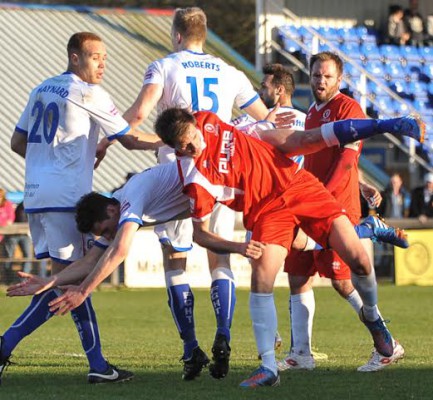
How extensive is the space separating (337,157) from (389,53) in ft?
66.6

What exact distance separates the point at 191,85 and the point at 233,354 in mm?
2797

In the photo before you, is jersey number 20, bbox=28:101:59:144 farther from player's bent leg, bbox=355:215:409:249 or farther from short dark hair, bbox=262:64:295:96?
short dark hair, bbox=262:64:295:96

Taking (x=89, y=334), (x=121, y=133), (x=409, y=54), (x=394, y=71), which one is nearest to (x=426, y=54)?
(x=409, y=54)

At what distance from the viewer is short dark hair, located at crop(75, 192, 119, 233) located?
798 centimetres

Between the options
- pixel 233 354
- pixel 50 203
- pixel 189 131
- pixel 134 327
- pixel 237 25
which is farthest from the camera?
pixel 237 25

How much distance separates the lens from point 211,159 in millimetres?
7730

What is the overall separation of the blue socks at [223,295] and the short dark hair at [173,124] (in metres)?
1.33

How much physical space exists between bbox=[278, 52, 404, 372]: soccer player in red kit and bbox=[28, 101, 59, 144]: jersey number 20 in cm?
212

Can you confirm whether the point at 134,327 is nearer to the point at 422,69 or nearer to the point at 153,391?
the point at 153,391

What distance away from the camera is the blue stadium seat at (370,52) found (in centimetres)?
2884

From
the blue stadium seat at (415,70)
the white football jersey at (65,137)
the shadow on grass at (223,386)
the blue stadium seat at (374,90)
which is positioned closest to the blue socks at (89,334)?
the shadow on grass at (223,386)

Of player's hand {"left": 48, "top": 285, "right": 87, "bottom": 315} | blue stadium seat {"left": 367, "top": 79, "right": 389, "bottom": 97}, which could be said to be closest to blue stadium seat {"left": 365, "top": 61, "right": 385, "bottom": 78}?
blue stadium seat {"left": 367, "top": 79, "right": 389, "bottom": 97}

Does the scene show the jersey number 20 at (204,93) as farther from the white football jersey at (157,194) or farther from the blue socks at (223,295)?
the blue socks at (223,295)

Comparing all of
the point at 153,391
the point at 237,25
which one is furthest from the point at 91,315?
the point at 237,25
